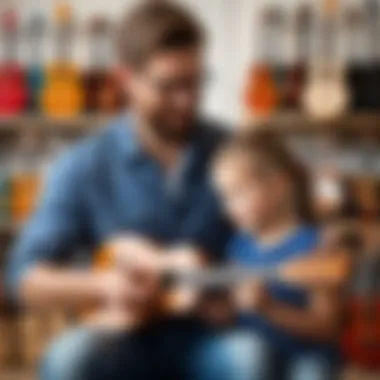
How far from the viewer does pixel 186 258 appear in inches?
34.7

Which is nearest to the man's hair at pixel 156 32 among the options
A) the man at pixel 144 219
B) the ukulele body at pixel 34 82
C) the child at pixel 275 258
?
the man at pixel 144 219

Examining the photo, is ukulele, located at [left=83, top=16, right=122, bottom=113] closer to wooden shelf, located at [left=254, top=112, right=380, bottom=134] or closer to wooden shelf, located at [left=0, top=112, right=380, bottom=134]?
wooden shelf, located at [left=0, top=112, right=380, bottom=134]

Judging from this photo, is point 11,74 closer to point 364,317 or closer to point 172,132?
point 172,132

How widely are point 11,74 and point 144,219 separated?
0.33 m

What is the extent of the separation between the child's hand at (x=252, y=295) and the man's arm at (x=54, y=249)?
127 millimetres

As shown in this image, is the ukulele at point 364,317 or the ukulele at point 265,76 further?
the ukulele at point 265,76

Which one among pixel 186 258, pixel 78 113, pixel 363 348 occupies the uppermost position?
pixel 78 113

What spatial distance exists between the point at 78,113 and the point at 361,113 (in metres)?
0.31

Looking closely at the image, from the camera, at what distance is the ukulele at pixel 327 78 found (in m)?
1.15

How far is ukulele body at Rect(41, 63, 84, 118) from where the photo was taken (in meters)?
1.13

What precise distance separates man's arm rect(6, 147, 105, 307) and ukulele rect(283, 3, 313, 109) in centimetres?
34

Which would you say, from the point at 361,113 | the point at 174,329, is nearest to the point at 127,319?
the point at 174,329

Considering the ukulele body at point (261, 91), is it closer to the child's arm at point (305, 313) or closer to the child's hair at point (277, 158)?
the child's hair at point (277, 158)

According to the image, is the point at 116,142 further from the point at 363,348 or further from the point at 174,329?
the point at 363,348
